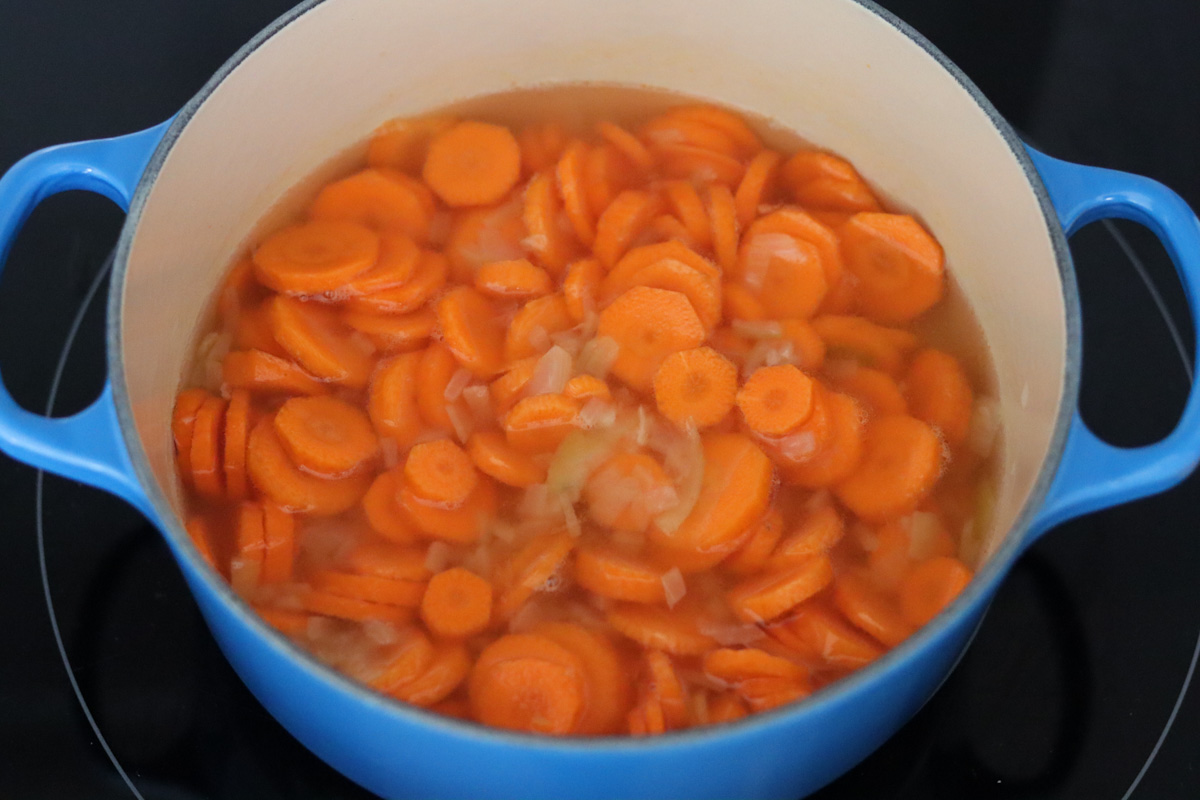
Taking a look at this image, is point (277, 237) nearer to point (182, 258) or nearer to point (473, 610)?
point (182, 258)

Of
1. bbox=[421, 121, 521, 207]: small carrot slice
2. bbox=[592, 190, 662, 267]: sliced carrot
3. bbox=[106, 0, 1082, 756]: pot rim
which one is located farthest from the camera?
bbox=[421, 121, 521, 207]: small carrot slice

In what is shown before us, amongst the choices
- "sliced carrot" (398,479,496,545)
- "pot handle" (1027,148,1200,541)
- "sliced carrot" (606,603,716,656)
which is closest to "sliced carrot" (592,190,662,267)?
"sliced carrot" (398,479,496,545)

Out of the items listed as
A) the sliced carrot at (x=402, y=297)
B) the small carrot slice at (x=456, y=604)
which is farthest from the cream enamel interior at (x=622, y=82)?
the small carrot slice at (x=456, y=604)

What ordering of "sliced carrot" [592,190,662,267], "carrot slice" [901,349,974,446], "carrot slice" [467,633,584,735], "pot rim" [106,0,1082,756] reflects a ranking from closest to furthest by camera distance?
"pot rim" [106,0,1082,756], "carrot slice" [467,633,584,735], "carrot slice" [901,349,974,446], "sliced carrot" [592,190,662,267]

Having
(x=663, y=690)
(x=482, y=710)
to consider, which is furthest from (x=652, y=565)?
(x=482, y=710)

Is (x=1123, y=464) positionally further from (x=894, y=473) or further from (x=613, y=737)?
(x=613, y=737)

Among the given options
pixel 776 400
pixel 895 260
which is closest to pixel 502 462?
pixel 776 400

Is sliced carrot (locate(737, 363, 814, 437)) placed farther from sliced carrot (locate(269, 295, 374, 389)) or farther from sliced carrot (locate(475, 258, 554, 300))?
sliced carrot (locate(269, 295, 374, 389))
